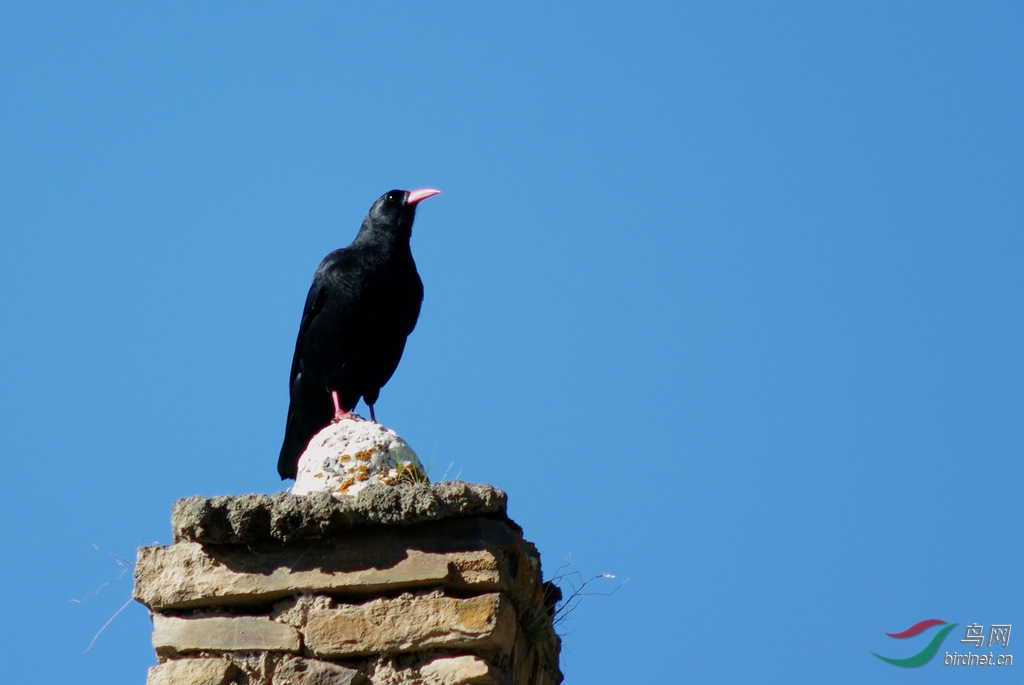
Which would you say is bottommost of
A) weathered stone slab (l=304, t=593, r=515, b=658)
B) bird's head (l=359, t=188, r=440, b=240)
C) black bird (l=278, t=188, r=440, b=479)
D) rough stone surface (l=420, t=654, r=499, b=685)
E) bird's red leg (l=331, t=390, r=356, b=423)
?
rough stone surface (l=420, t=654, r=499, b=685)

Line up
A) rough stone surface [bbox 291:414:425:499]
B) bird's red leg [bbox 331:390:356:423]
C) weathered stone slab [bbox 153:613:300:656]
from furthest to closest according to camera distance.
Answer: bird's red leg [bbox 331:390:356:423] < rough stone surface [bbox 291:414:425:499] < weathered stone slab [bbox 153:613:300:656]

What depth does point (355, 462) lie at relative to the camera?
14.2 ft

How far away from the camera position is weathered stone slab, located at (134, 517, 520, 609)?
12.7ft

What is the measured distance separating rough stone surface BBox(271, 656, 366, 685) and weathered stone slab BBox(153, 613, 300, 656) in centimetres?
5

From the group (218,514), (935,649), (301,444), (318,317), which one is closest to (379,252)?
(318,317)

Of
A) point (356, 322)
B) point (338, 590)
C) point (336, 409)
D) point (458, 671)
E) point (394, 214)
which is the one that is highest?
point (394, 214)

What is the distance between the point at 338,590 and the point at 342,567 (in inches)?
3.0

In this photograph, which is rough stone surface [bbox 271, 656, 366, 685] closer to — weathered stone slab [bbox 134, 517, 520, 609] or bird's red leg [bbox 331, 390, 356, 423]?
weathered stone slab [bbox 134, 517, 520, 609]

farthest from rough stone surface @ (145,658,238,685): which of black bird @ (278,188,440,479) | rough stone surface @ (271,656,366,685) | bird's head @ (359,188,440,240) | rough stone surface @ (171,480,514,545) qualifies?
bird's head @ (359,188,440,240)

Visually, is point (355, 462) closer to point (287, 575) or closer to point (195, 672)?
point (287, 575)

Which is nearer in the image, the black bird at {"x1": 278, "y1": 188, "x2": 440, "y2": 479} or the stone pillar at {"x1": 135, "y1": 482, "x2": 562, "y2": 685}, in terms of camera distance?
the stone pillar at {"x1": 135, "y1": 482, "x2": 562, "y2": 685}

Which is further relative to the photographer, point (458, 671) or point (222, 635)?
point (222, 635)

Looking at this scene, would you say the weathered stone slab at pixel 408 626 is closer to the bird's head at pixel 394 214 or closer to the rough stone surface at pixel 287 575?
the rough stone surface at pixel 287 575

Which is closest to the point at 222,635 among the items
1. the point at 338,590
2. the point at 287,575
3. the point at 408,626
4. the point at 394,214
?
the point at 287,575
